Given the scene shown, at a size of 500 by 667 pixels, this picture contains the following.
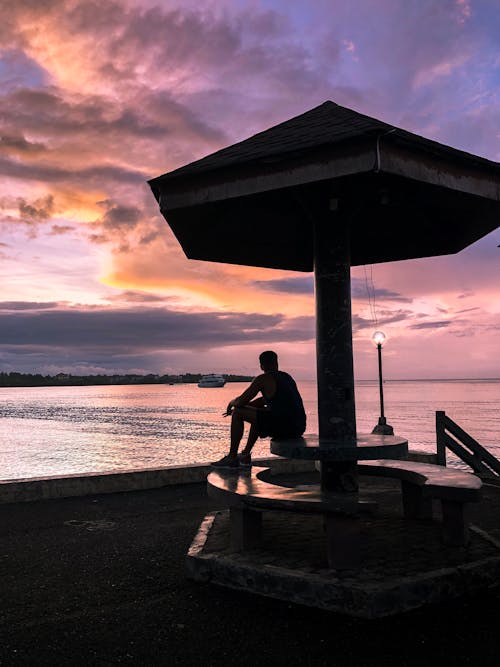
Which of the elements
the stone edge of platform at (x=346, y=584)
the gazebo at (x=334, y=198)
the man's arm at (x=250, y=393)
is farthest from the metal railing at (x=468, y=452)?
the stone edge of platform at (x=346, y=584)

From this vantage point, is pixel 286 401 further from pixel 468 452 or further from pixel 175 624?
pixel 468 452

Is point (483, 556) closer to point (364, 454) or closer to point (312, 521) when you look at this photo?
point (364, 454)

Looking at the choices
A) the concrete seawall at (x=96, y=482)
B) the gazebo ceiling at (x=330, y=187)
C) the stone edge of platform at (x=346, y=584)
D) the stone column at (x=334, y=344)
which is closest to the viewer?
the stone edge of platform at (x=346, y=584)

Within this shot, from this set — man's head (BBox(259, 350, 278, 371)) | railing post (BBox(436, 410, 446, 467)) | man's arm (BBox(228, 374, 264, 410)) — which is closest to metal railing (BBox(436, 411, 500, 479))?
railing post (BBox(436, 410, 446, 467))

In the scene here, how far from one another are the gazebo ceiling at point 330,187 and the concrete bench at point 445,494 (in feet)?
10.6

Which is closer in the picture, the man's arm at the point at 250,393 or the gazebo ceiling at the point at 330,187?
the gazebo ceiling at the point at 330,187

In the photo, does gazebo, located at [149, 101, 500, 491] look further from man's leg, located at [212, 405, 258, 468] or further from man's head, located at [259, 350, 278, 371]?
man's leg, located at [212, 405, 258, 468]

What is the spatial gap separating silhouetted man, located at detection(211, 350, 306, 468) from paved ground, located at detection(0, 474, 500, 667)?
68.7 inches

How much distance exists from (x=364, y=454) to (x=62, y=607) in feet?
10.6

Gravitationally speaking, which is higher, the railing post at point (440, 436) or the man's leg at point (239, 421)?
the man's leg at point (239, 421)

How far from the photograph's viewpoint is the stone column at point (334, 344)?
6244 millimetres

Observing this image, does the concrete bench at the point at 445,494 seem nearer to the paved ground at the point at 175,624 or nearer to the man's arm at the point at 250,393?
the paved ground at the point at 175,624

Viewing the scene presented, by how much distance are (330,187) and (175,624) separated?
185 inches

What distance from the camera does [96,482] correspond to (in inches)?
406
